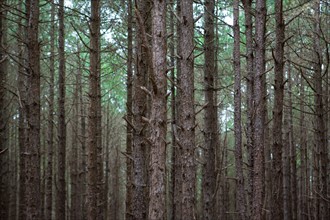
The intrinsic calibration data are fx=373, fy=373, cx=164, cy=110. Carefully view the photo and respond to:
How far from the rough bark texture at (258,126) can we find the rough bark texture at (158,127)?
2.49 m

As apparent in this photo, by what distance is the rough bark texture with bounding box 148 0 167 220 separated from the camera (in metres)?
3.70

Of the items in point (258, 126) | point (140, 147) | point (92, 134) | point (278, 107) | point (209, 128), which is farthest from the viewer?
point (209, 128)

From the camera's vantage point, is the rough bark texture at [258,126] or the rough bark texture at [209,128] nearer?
the rough bark texture at [258,126]

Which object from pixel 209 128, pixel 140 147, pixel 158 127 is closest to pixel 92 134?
pixel 140 147

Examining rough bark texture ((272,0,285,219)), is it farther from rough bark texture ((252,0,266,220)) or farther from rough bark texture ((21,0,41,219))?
rough bark texture ((21,0,41,219))

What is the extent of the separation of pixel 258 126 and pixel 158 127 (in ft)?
8.61

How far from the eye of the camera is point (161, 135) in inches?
149

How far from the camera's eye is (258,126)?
19.4 ft

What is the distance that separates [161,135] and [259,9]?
3.31 m

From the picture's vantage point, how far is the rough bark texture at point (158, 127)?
3.70m

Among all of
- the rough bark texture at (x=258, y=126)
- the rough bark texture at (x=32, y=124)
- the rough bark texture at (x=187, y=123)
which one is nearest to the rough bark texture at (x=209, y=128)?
the rough bark texture at (x=258, y=126)

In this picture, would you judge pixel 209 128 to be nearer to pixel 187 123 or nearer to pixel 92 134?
pixel 92 134

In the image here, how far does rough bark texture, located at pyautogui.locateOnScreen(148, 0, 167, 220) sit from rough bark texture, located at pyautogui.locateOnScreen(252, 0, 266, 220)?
2.49 metres

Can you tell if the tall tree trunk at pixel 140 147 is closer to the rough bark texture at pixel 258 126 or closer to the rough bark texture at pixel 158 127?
the rough bark texture at pixel 158 127
